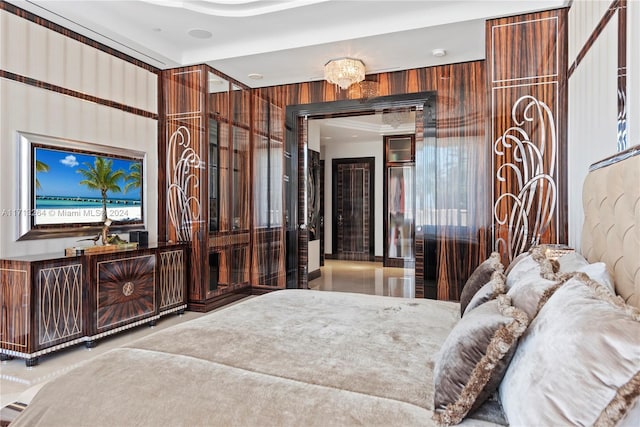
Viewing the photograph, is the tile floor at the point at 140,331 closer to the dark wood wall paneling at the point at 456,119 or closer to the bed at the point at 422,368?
the bed at the point at 422,368

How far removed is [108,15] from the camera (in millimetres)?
3699

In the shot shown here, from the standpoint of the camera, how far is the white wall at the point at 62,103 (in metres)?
3.25

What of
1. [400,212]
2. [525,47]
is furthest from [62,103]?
[400,212]

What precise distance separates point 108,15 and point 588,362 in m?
4.42

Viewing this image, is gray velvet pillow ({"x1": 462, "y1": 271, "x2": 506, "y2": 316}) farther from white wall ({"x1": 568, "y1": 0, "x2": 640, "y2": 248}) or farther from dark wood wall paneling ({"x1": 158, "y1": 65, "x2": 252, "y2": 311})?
dark wood wall paneling ({"x1": 158, "y1": 65, "x2": 252, "y2": 311})

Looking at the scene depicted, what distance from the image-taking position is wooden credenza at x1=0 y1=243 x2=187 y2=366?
303 cm

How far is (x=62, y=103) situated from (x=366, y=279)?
502cm

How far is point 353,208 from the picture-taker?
9.14 meters

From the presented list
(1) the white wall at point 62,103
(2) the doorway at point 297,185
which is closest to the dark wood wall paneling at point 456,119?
(2) the doorway at point 297,185

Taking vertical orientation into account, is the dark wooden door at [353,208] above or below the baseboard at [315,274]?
above

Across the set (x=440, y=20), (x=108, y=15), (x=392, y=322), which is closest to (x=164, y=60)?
(x=108, y=15)

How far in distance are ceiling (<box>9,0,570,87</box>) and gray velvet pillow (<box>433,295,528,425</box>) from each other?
316cm

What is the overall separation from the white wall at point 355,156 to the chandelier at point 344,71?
4.28m

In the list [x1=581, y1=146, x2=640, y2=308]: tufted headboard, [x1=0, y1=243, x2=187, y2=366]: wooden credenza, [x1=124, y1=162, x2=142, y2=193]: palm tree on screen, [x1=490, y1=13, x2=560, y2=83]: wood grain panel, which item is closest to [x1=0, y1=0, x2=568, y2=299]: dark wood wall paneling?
[x1=490, y1=13, x2=560, y2=83]: wood grain panel
